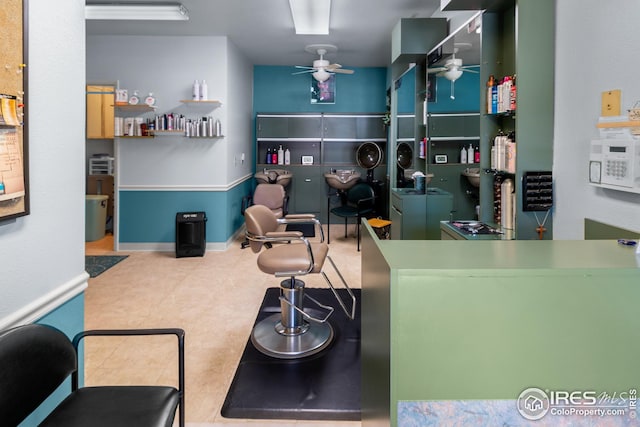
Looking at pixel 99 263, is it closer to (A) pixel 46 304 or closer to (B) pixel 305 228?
(B) pixel 305 228

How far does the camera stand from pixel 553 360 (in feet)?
3.97

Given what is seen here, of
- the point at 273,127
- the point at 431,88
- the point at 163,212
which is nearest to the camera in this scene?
the point at 431,88

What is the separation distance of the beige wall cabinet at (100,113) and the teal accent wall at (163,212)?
4.96 ft

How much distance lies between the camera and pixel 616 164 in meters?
1.96

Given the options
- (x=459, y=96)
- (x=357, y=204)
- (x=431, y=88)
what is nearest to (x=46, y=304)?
(x=459, y=96)

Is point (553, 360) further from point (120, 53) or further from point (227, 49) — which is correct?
point (120, 53)

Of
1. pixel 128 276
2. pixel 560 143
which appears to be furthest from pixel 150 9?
pixel 560 143

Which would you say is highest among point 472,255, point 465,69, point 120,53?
point 120,53

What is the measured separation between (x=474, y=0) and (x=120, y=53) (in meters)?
4.70

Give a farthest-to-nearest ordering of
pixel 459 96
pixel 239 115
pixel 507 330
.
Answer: pixel 239 115 → pixel 459 96 → pixel 507 330

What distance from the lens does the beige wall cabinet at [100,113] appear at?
22.6ft

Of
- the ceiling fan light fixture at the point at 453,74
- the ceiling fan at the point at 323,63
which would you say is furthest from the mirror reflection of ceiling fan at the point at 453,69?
the ceiling fan at the point at 323,63

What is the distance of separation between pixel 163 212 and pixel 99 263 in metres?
1.05

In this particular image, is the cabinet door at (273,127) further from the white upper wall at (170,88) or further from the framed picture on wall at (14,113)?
the framed picture on wall at (14,113)
